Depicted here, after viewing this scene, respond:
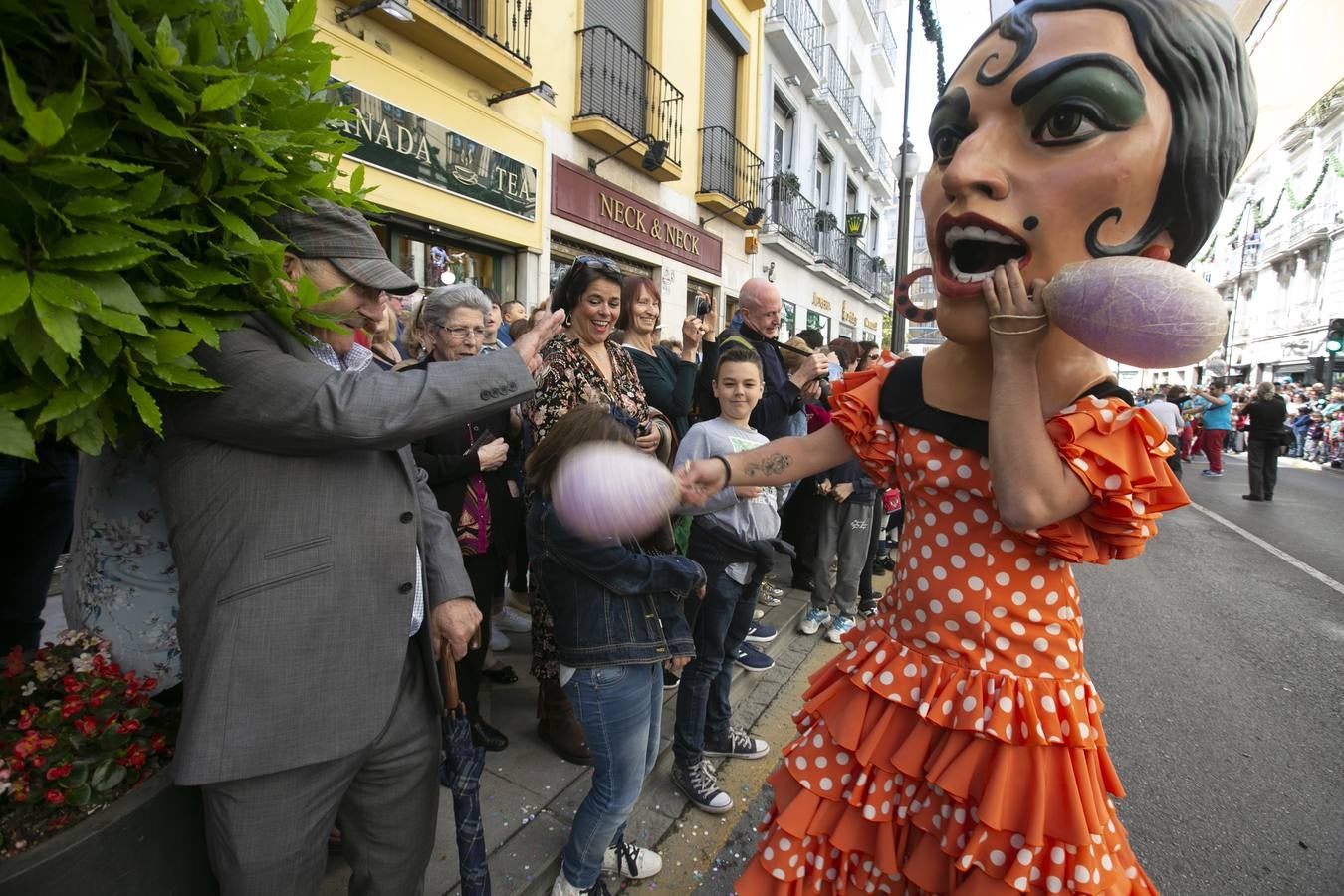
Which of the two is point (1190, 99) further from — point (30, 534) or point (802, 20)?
point (802, 20)

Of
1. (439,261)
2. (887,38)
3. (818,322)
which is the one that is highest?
(887,38)

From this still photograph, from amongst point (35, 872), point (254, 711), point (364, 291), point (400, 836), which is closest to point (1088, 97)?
point (364, 291)

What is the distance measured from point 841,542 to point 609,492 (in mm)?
3358

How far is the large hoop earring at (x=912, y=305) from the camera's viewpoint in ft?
4.94

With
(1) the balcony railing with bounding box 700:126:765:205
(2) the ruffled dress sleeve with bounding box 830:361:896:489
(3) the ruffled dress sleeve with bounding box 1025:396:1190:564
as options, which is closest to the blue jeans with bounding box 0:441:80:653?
(2) the ruffled dress sleeve with bounding box 830:361:896:489

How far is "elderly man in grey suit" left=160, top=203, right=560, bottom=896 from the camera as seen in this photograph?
1.20m

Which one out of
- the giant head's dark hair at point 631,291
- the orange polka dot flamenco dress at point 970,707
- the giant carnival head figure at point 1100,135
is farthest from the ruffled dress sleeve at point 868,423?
the giant head's dark hair at point 631,291

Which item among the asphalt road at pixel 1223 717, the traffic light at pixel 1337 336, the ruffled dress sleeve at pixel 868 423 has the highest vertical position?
the traffic light at pixel 1337 336

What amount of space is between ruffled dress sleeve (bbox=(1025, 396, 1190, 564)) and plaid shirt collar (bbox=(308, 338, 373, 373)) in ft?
4.57

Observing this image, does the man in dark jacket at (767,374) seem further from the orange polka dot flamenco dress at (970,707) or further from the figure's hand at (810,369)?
the orange polka dot flamenco dress at (970,707)

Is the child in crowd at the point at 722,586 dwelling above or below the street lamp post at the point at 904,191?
below

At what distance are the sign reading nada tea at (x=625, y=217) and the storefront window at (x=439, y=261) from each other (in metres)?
1.21

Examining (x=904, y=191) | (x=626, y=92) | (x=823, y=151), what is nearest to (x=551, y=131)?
(x=626, y=92)

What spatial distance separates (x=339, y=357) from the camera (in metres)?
1.49
